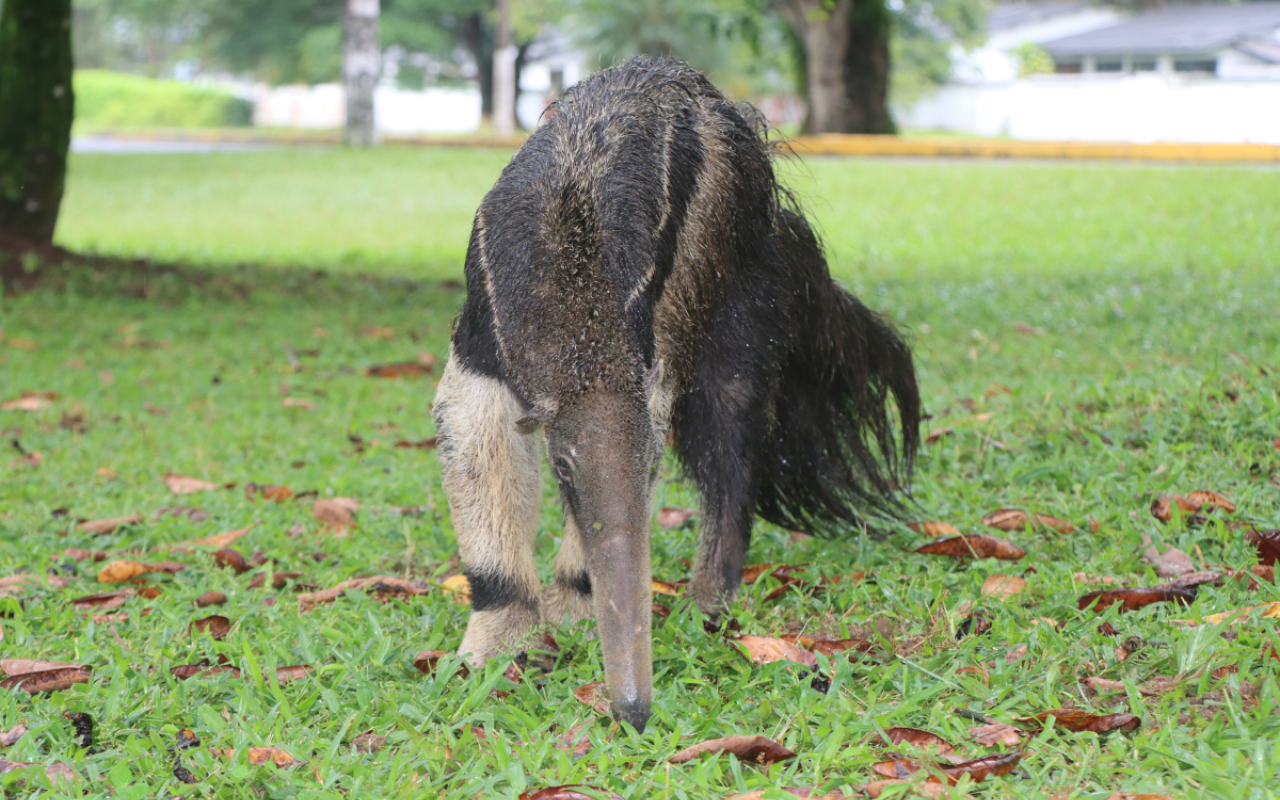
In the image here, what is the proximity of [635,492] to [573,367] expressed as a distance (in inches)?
10.8

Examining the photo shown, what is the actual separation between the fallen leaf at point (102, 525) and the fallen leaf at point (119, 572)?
0.48 m

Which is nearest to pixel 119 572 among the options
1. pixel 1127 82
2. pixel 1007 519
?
pixel 1007 519

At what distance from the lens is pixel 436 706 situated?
2.83 meters

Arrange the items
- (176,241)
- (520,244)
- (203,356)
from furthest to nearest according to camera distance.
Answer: (176,241)
(203,356)
(520,244)

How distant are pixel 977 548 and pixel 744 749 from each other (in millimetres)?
1431

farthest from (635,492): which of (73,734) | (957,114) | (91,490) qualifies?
(957,114)

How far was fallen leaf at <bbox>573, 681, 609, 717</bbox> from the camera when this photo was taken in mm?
2773

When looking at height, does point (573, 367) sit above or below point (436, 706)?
above

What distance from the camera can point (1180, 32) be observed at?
36188mm

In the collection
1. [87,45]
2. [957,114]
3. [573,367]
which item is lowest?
[573,367]

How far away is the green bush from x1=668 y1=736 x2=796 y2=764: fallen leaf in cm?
4396

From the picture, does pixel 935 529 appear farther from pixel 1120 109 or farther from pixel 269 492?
pixel 1120 109

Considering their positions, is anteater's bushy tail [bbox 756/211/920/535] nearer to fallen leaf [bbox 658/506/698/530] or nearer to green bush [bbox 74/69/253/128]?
fallen leaf [bbox 658/506/698/530]

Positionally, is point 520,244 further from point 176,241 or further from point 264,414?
point 176,241
